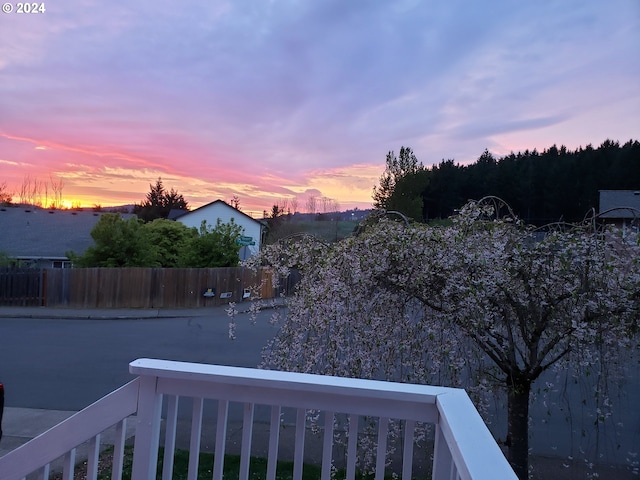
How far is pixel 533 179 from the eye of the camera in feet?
87.9

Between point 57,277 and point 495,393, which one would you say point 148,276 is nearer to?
point 57,277

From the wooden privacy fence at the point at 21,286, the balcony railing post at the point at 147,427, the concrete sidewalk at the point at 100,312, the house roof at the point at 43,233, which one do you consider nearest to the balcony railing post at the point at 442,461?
the balcony railing post at the point at 147,427

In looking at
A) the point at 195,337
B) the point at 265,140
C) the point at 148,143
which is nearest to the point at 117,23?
the point at 148,143

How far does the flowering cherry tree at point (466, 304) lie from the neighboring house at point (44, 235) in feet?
83.3

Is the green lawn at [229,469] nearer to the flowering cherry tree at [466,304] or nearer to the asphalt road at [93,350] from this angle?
the flowering cherry tree at [466,304]

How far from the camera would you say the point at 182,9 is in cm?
678

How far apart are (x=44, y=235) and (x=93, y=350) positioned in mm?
19506

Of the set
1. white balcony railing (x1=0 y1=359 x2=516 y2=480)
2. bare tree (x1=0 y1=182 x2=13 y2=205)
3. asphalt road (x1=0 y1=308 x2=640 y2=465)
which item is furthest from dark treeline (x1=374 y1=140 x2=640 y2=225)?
bare tree (x1=0 y1=182 x2=13 y2=205)

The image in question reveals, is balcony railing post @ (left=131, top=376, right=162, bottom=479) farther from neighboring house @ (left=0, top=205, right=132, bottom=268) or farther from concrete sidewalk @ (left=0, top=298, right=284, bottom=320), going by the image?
neighboring house @ (left=0, top=205, right=132, bottom=268)

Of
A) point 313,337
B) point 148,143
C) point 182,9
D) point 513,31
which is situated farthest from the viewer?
point 148,143

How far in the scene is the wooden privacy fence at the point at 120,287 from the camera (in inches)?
754

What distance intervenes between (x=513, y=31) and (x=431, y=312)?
15.1 feet

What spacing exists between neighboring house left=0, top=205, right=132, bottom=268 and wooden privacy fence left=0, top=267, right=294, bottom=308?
21.3ft

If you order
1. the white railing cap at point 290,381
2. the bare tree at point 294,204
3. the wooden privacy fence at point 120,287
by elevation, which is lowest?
the wooden privacy fence at point 120,287
